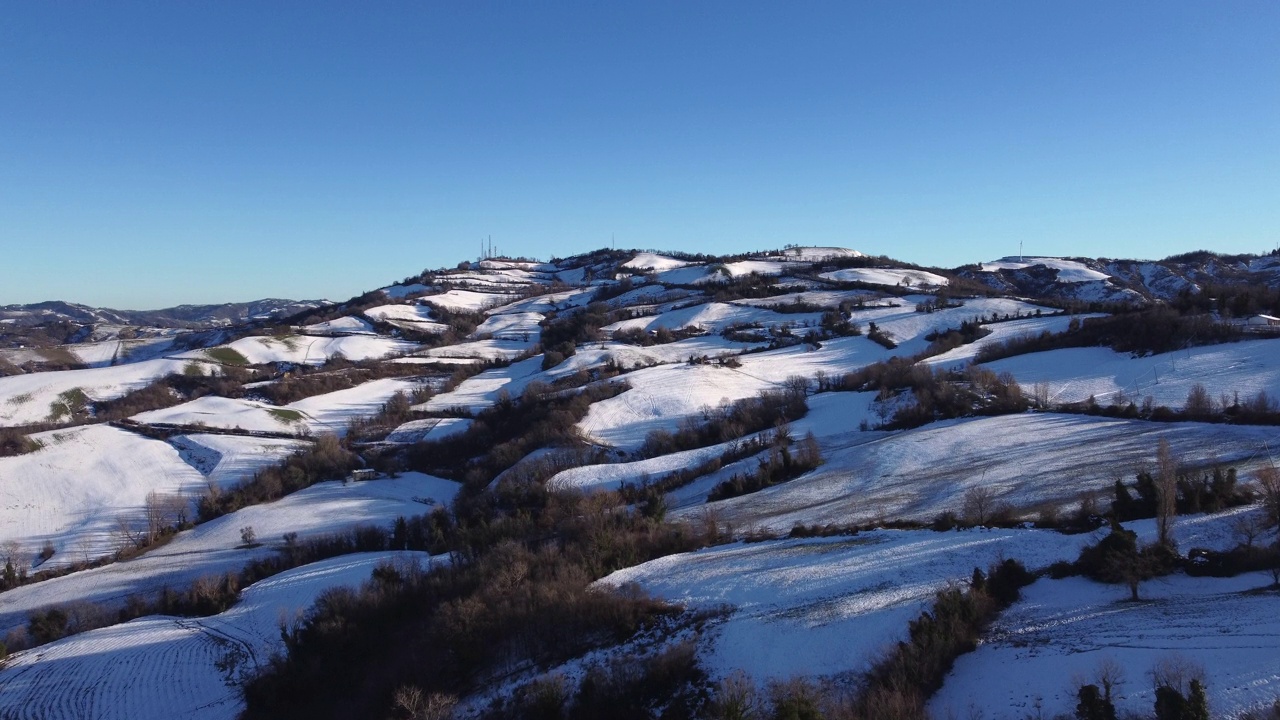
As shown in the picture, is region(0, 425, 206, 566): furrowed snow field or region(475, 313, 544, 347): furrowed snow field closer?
region(0, 425, 206, 566): furrowed snow field

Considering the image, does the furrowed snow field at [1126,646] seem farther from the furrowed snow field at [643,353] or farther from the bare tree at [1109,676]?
the furrowed snow field at [643,353]

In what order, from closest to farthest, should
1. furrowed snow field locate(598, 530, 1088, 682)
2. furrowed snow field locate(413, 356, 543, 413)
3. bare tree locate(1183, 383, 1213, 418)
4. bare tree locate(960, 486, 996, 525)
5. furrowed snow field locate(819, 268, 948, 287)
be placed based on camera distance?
furrowed snow field locate(598, 530, 1088, 682)
bare tree locate(960, 486, 996, 525)
bare tree locate(1183, 383, 1213, 418)
furrowed snow field locate(413, 356, 543, 413)
furrowed snow field locate(819, 268, 948, 287)

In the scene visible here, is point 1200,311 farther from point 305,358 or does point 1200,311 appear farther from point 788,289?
point 305,358

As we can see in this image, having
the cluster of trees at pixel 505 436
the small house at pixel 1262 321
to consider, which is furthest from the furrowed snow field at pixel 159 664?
the small house at pixel 1262 321

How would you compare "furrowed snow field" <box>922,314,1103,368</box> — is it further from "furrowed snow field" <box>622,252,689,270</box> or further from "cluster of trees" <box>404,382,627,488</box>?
"furrowed snow field" <box>622,252,689,270</box>

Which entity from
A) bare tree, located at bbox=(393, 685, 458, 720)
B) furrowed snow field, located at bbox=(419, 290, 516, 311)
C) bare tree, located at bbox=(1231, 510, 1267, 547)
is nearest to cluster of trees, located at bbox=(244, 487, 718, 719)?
bare tree, located at bbox=(393, 685, 458, 720)

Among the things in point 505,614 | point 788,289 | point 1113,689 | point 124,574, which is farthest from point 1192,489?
point 788,289

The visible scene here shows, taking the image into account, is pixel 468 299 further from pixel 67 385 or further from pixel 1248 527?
pixel 1248 527
